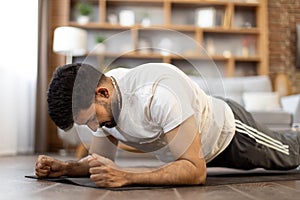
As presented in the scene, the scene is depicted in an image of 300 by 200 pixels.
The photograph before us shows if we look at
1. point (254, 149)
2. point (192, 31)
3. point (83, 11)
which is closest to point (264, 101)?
point (192, 31)

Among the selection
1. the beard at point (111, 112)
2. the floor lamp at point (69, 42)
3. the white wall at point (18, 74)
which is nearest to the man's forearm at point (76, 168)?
the beard at point (111, 112)

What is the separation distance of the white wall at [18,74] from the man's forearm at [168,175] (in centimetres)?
286

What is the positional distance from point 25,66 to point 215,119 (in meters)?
3.28

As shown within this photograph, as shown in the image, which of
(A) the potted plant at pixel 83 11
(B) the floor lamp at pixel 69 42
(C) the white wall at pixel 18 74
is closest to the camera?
(C) the white wall at pixel 18 74

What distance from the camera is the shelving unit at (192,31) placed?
5.46 metres

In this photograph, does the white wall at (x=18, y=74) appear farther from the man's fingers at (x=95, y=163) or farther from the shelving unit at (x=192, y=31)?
the man's fingers at (x=95, y=163)

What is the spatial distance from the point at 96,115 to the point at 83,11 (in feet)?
13.3

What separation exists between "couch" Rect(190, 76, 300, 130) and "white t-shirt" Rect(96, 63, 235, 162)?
6.75ft

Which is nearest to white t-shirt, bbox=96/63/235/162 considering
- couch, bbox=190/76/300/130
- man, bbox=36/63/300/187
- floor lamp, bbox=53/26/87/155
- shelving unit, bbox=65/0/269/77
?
man, bbox=36/63/300/187

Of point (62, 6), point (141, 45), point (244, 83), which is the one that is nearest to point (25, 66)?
point (62, 6)

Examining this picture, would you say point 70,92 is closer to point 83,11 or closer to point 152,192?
point 152,192

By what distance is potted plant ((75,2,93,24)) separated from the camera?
5355 millimetres

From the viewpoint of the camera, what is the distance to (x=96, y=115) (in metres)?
1.50

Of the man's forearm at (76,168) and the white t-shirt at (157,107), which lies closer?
the white t-shirt at (157,107)
